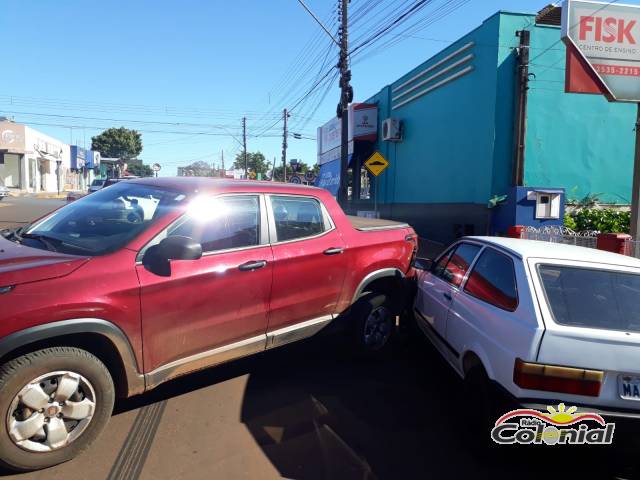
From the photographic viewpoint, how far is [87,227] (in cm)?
368

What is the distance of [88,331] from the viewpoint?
2836 millimetres

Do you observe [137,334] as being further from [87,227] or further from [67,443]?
[87,227]

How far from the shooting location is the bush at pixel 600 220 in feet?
39.5

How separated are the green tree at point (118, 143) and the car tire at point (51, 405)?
81.0m

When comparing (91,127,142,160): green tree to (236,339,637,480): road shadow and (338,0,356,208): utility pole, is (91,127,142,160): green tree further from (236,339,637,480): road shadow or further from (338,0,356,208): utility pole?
(236,339,637,480): road shadow

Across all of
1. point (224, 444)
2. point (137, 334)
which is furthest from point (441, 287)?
point (137, 334)

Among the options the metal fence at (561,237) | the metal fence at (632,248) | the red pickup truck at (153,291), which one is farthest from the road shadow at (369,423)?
the metal fence at (561,237)

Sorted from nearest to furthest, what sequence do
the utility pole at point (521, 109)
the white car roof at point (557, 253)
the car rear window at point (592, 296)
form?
the car rear window at point (592, 296) < the white car roof at point (557, 253) < the utility pole at point (521, 109)

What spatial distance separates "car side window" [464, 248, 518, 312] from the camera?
3.34m

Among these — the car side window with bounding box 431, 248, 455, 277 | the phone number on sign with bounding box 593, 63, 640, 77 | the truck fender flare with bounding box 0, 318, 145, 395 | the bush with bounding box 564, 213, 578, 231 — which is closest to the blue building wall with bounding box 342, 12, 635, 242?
the bush with bounding box 564, 213, 578, 231

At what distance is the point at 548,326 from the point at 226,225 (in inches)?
93.2

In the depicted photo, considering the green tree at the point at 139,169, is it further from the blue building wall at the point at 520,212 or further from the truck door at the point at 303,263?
the truck door at the point at 303,263

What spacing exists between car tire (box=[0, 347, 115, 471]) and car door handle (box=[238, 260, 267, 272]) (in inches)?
45.6

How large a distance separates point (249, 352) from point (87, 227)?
5.18 feet
